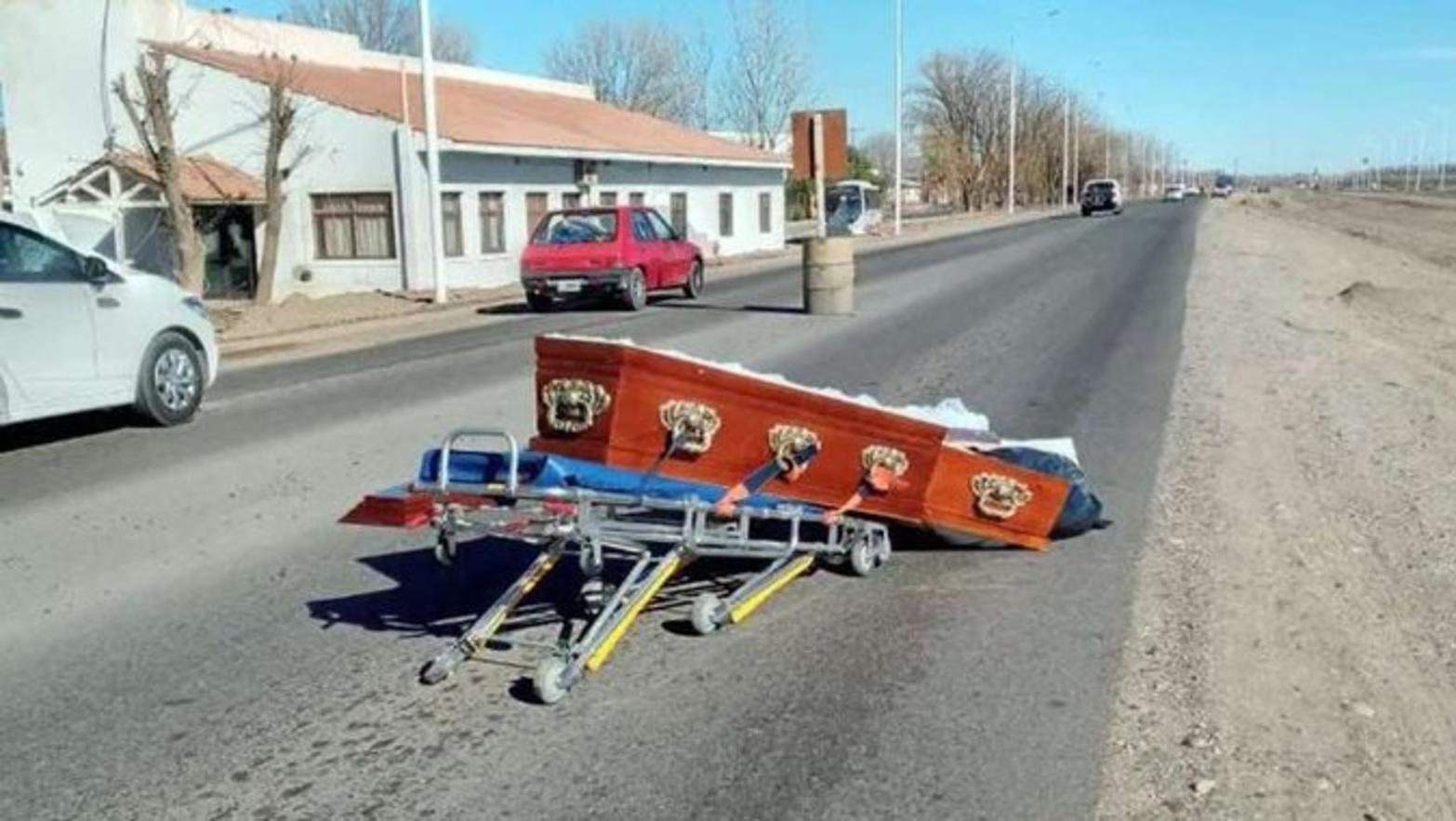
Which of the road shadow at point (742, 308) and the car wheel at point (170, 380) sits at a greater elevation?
the car wheel at point (170, 380)

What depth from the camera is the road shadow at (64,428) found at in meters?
9.86

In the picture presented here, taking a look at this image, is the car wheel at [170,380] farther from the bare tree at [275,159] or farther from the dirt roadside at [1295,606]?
the bare tree at [275,159]

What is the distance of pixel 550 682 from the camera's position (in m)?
4.38

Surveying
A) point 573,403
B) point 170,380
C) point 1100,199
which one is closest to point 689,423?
point 573,403

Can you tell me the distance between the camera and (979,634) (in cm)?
508

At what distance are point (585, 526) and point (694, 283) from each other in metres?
19.5

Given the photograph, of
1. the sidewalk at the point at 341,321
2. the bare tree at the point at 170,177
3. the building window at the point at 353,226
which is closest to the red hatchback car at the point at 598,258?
the sidewalk at the point at 341,321

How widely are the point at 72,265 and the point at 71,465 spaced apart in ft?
5.90

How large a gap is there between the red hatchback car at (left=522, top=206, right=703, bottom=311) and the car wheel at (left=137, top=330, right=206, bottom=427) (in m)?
10.7

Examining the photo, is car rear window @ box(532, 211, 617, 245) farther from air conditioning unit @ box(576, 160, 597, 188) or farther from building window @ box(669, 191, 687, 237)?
building window @ box(669, 191, 687, 237)

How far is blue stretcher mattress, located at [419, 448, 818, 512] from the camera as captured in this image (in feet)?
15.7

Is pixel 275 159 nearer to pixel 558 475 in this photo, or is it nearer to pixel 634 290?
pixel 634 290

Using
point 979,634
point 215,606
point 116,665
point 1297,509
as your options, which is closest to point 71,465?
point 215,606

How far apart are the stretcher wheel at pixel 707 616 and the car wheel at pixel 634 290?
16379 millimetres
